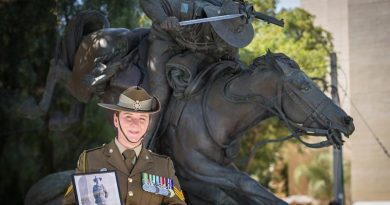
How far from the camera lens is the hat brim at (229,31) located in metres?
6.04

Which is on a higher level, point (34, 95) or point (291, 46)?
point (291, 46)

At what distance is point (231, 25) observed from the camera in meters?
6.09

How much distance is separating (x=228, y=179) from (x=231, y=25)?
139 cm

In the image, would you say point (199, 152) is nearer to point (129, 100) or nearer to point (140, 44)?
point (140, 44)

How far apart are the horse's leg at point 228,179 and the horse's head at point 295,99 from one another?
66cm

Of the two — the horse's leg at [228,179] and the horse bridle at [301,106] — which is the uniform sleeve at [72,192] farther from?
the horse bridle at [301,106]

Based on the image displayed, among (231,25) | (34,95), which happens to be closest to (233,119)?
(231,25)

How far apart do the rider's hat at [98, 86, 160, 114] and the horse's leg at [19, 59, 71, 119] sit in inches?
170

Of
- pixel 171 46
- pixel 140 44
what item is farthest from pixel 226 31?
pixel 140 44

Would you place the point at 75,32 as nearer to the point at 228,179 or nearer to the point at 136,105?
the point at 228,179

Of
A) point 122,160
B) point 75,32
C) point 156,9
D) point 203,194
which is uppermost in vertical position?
point 156,9

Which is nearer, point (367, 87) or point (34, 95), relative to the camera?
point (367, 87)

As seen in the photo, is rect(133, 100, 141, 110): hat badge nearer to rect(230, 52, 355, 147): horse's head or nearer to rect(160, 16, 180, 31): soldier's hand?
rect(160, 16, 180, 31): soldier's hand

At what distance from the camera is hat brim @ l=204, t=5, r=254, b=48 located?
19.8 feet
